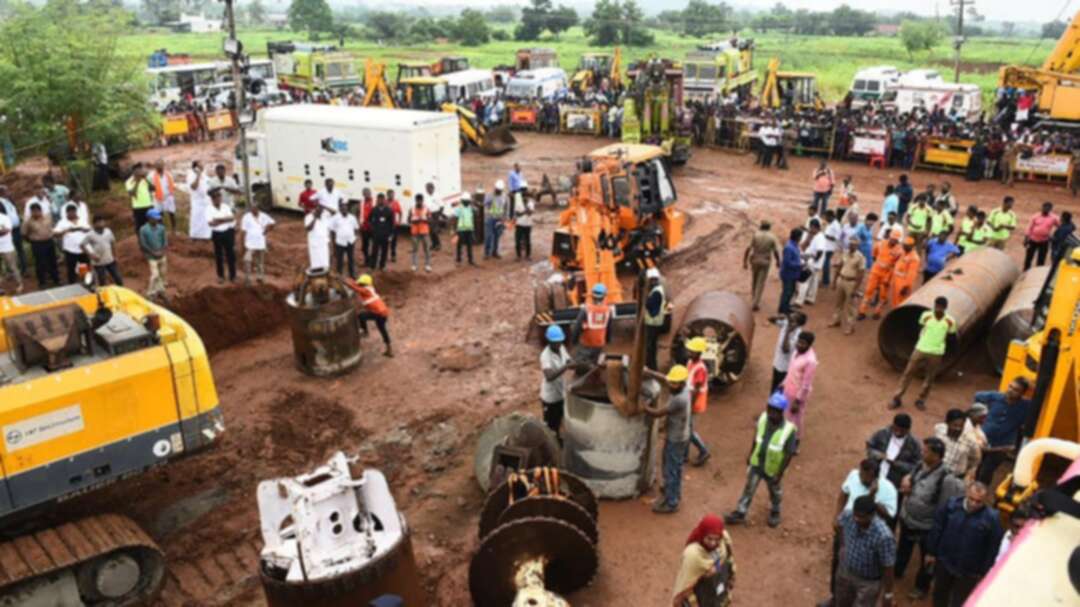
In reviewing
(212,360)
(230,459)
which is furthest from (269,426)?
(212,360)

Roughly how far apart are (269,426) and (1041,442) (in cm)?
881

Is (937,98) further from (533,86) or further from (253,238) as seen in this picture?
(253,238)

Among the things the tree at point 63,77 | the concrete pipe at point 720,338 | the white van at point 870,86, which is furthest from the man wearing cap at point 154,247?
the white van at point 870,86

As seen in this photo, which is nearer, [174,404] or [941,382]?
[174,404]

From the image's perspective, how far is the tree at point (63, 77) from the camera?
17.0 metres

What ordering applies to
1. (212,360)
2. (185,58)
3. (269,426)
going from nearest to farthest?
(269,426)
(212,360)
(185,58)

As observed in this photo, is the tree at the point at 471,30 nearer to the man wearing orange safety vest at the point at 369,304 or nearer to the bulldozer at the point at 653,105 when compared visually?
the bulldozer at the point at 653,105

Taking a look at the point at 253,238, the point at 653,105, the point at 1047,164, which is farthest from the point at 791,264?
the point at 1047,164

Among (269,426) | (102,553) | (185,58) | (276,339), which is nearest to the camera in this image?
(102,553)

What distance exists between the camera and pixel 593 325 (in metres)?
11.2

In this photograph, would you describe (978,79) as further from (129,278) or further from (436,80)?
(129,278)

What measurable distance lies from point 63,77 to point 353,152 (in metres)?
5.82

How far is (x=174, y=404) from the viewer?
8.07 metres

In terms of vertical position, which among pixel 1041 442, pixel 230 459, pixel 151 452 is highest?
pixel 1041 442
